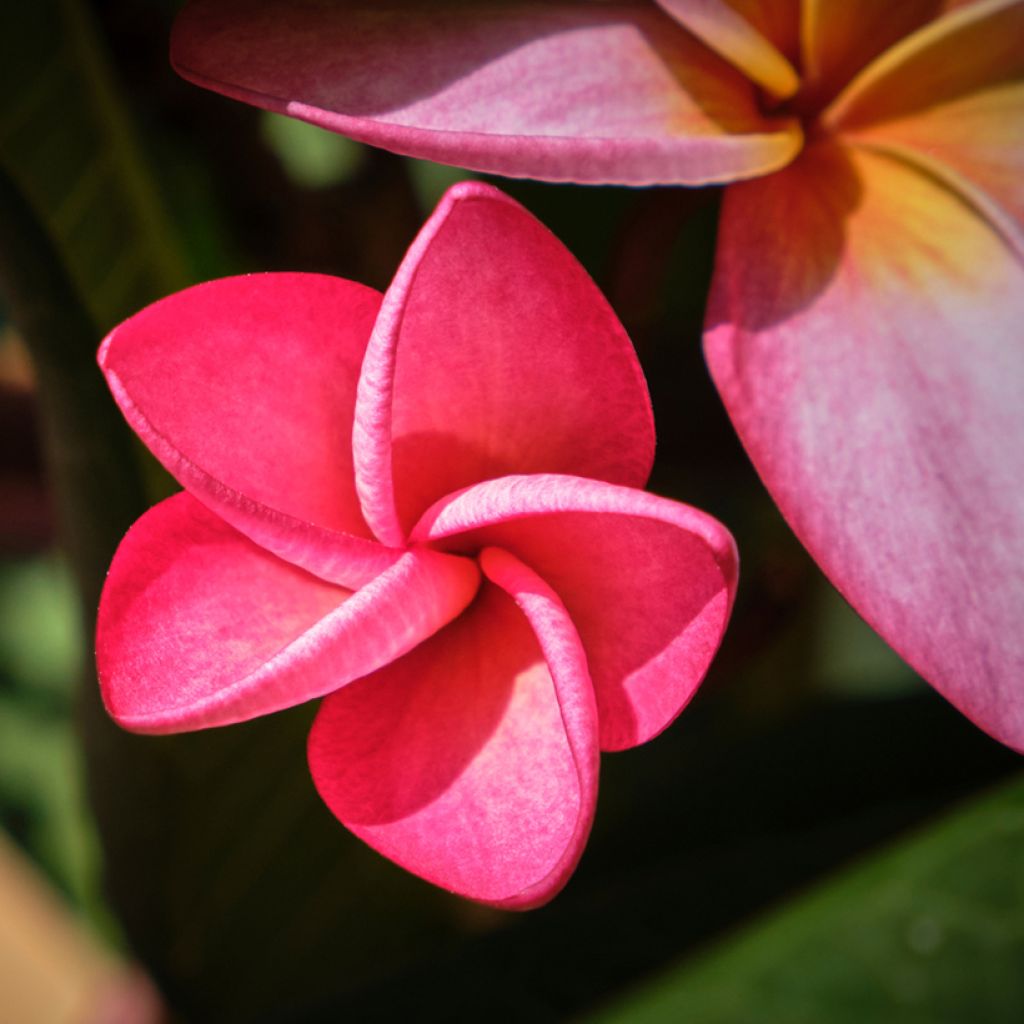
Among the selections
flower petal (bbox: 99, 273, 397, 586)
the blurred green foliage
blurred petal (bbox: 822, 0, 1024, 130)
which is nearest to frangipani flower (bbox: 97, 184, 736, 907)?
flower petal (bbox: 99, 273, 397, 586)

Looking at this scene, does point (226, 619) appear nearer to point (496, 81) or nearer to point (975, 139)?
point (496, 81)

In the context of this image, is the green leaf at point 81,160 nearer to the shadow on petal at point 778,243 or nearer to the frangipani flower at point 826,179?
the frangipani flower at point 826,179

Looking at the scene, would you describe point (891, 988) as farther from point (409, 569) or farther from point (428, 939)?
point (428, 939)

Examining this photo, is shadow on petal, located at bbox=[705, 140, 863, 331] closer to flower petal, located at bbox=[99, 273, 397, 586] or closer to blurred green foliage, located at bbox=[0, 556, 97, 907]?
flower petal, located at bbox=[99, 273, 397, 586]

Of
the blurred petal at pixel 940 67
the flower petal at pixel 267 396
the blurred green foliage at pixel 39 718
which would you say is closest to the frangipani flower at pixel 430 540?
the flower petal at pixel 267 396

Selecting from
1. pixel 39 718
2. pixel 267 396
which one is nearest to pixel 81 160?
pixel 267 396
